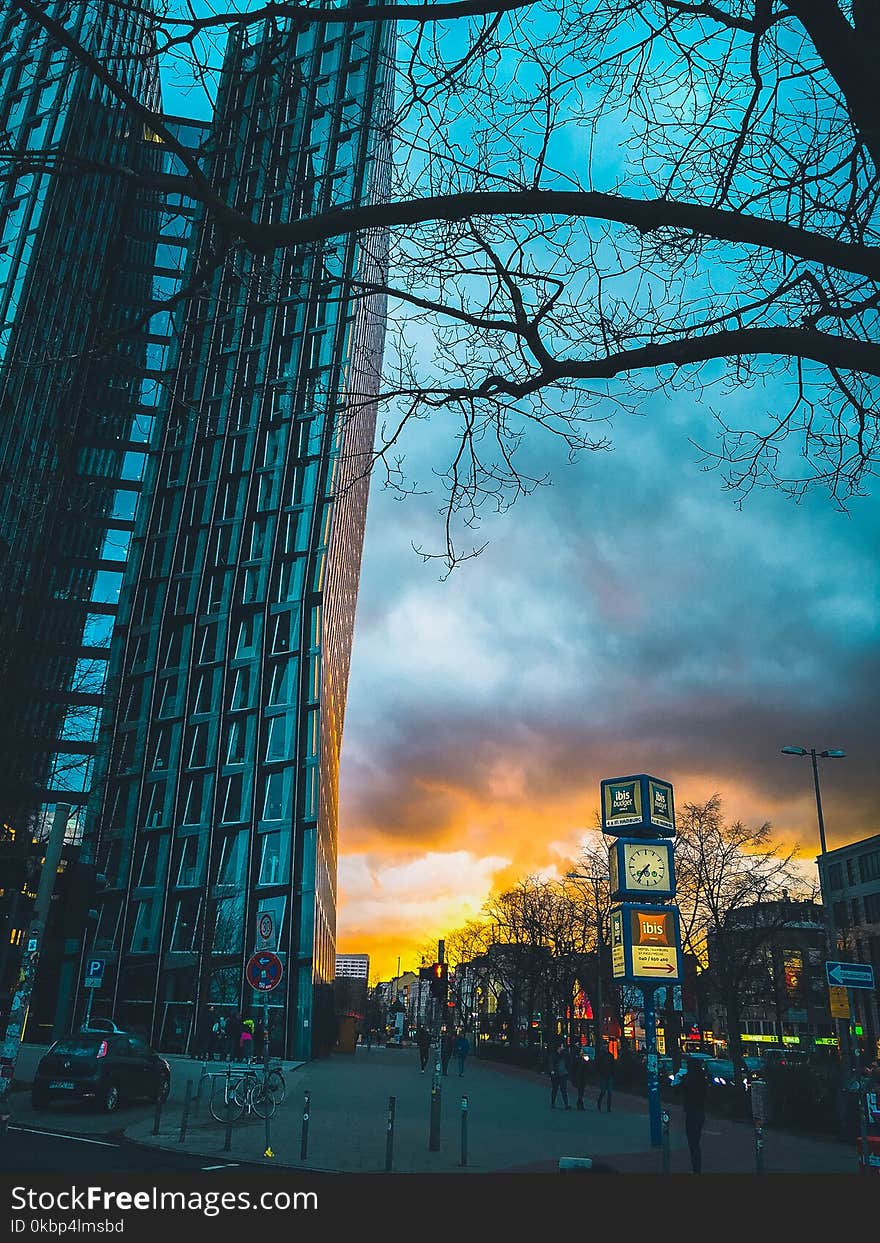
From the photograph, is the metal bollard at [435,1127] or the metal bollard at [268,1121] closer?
the metal bollard at [268,1121]

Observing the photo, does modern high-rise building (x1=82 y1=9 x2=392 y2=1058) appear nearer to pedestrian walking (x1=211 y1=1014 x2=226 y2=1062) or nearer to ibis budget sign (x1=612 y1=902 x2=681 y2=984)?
pedestrian walking (x1=211 y1=1014 x2=226 y2=1062)

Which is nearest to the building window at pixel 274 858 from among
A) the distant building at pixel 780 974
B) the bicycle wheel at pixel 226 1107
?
the distant building at pixel 780 974

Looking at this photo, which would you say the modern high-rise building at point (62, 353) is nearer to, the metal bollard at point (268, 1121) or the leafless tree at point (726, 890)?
the metal bollard at point (268, 1121)

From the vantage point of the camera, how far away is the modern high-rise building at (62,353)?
20.8 ft

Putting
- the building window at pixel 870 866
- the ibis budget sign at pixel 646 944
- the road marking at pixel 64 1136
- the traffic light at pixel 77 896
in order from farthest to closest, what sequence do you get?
1. the building window at pixel 870 866
2. the ibis budget sign at pixel 646 944
3. the road marking at pixel 64 1136
4. the traffic light at pixel 77 896

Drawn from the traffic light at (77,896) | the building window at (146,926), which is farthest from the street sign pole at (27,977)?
the building window at (146,926)

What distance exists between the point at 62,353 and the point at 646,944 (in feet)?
75.4

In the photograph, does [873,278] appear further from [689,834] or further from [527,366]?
[689,834]

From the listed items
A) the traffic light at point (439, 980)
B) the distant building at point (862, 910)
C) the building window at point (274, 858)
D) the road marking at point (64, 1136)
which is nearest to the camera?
the road marking at point (64, 1136)

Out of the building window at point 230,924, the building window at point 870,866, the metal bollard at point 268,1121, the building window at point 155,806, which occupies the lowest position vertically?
the metal bollard at point 268,1121

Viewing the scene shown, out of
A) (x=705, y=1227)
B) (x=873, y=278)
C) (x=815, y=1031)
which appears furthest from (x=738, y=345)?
(x=815, y=1031)

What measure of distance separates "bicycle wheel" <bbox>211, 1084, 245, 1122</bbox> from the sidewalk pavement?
9.1 inches

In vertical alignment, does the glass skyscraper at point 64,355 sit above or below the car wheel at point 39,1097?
above

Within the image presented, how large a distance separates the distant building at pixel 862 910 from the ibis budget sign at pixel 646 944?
55899mm
